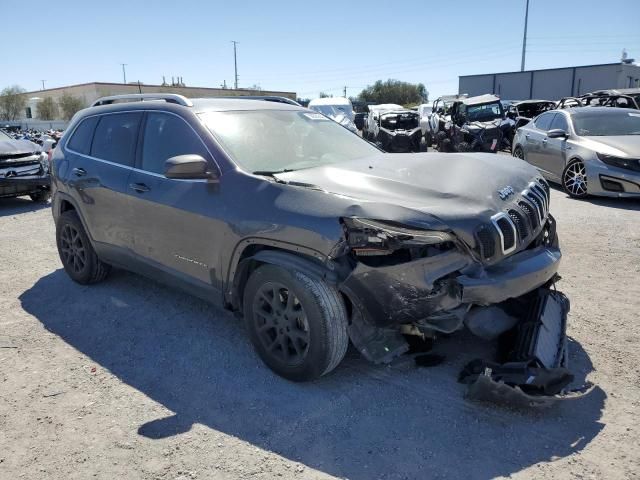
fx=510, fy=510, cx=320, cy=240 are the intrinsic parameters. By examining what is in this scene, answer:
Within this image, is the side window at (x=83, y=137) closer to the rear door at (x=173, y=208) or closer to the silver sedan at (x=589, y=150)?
the rear door at (x=173, y=208)

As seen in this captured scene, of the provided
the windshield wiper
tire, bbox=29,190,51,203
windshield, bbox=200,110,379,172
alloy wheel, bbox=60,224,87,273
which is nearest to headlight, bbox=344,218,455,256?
the windshield wiper

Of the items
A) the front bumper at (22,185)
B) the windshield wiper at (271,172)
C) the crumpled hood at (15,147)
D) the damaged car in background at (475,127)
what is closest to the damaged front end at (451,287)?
the windshield wiper at (271,172)

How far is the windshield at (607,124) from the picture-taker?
891 cm

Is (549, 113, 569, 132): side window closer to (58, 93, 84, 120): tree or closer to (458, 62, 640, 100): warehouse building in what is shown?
(458, 62, 640, 100): warehouse building

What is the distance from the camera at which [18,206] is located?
10.4 metres

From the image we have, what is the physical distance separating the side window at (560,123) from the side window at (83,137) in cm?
800

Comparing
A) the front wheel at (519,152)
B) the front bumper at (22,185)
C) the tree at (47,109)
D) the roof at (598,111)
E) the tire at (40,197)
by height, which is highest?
the tree at (47,109)

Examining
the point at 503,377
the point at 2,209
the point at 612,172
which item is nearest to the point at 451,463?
the point at 503,377

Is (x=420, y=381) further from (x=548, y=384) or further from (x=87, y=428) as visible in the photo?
(x=87, y=428)

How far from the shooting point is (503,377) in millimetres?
2828

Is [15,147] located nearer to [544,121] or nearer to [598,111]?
[544,121]

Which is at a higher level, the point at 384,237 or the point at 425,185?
the point at 425,185

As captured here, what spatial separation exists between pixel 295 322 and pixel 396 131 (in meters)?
15.0

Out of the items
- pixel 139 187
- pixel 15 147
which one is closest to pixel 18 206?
pixel 15 147
